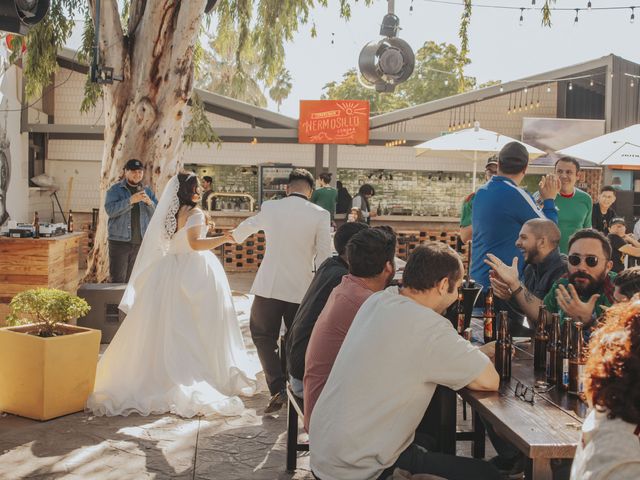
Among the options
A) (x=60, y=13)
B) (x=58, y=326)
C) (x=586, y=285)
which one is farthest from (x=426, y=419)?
(x=60, y=13)

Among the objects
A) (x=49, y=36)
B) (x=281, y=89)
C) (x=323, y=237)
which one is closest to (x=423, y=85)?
(x=281, y=89)

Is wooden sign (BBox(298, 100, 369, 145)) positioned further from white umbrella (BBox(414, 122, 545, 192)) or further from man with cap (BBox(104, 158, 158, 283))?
man with cap (BBox(104, 158, 158, 283))

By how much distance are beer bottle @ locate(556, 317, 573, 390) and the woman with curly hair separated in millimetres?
1527

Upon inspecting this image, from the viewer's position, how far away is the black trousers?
6141 mm

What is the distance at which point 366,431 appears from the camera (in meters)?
3.05

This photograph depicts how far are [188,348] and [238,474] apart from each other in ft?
5.92

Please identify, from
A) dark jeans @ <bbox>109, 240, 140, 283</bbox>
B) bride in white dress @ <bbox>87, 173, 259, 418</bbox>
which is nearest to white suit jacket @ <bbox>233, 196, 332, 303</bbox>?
bride in white dress @ <bbox>87, 173, 259, 418</bbox>

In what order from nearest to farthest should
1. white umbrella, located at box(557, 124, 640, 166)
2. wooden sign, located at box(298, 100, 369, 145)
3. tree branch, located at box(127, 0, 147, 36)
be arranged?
white umbrella, located at box(557, 124, 640, 166), tree branch, located at box(127, 0, 147, 36), wooden sign, located at box(298, 100, 369, 145)

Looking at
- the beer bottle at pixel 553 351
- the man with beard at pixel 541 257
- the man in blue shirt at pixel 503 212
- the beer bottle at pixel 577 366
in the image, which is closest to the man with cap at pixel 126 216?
the man in blue shirt at pixel 503 212

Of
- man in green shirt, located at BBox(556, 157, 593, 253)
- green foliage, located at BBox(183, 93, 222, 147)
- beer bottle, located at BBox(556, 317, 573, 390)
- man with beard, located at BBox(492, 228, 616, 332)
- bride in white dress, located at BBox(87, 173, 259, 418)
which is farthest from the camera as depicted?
green foliage, located at BBox(183, 93, 222, 147)

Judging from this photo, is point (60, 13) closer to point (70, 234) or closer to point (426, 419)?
point (70, 234)

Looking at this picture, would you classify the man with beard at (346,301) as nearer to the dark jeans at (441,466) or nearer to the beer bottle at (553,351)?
the dark jeans at (441,466)

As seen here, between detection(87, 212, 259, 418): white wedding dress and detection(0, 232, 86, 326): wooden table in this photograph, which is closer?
detection(87, 212, 259, 418): white wedding dress

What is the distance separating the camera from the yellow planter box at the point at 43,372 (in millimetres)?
5609
